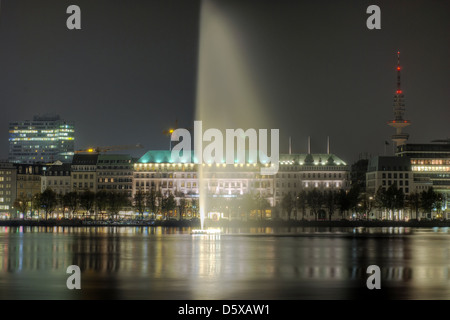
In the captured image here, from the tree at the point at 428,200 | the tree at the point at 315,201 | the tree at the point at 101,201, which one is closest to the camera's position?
the tree at the point at 428,200

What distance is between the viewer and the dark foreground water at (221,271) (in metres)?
43.4

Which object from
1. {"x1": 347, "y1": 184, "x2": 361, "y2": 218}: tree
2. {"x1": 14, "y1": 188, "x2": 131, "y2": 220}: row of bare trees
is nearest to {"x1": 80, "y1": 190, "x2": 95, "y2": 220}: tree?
{"x1": 14, "y1": 188, "x2": 131, "y2": 220}: row of bare trees

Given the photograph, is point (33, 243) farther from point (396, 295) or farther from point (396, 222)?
point (396, 222)

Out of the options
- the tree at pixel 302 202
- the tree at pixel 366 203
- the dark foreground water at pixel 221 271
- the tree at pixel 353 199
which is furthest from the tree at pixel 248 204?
the dark foreground water at pixel 221 271

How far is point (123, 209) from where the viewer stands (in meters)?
198

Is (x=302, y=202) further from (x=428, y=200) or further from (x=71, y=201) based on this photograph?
(x=71, y=201)

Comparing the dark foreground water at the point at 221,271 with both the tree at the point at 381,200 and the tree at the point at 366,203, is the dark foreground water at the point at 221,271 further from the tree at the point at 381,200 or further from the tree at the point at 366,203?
the tree at the point at 366,203

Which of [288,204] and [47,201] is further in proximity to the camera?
[288,204]

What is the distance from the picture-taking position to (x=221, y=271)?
53.8m

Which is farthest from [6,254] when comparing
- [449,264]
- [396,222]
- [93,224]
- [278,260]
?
[396,222]

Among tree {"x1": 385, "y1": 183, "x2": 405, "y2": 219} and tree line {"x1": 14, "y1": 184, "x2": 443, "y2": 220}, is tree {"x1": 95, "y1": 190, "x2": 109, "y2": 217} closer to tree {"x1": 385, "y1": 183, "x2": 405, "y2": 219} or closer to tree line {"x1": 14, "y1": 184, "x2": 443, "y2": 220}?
tree line {"x1": 14, "y1": 184, "x2": 443, "y2": 220}

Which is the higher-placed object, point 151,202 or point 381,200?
point 381,200

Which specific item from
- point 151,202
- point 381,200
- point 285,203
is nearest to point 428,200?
point 381,200
